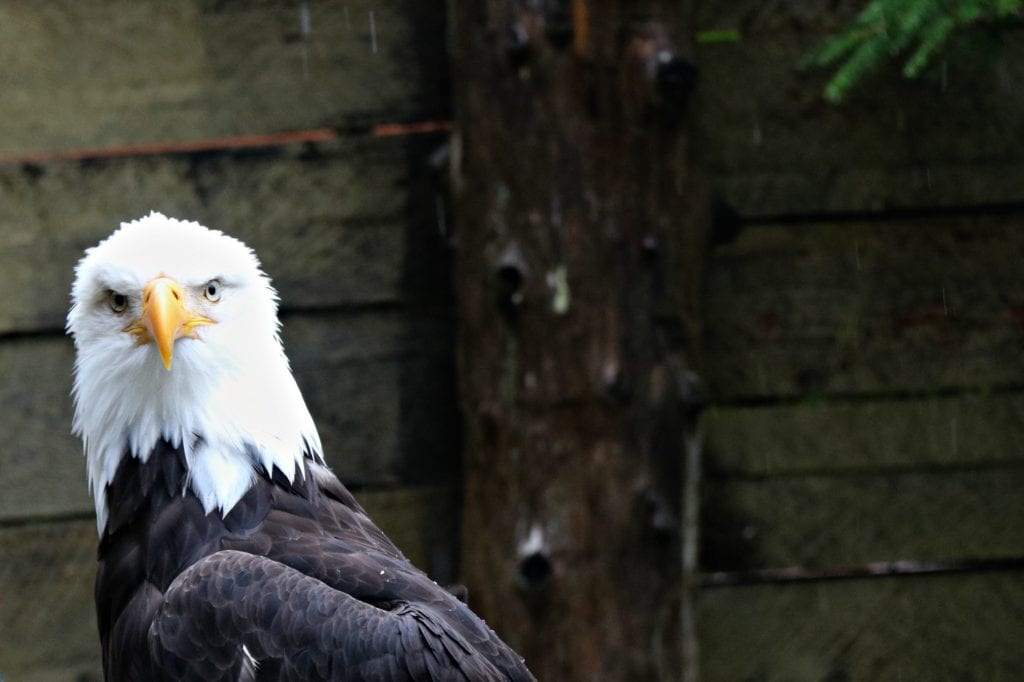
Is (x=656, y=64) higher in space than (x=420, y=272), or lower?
higher

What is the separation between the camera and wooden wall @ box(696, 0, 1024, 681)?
320cm

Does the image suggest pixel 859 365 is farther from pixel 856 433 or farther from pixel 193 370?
pixel 193 370

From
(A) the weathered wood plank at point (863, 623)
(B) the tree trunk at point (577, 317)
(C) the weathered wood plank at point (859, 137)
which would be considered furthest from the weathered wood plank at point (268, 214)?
(A) the weathered wood plank at point (863, 623)

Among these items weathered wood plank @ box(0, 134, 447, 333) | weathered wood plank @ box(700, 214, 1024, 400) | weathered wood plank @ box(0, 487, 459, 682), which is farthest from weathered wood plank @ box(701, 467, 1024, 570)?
weathered wood plank @ box(0, 134, 447, 333)

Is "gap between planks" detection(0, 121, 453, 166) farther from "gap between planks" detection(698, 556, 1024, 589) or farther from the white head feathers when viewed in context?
"gap between planks" detection(698, 556, 1024, 589)

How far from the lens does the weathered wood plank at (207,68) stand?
315 centimetres

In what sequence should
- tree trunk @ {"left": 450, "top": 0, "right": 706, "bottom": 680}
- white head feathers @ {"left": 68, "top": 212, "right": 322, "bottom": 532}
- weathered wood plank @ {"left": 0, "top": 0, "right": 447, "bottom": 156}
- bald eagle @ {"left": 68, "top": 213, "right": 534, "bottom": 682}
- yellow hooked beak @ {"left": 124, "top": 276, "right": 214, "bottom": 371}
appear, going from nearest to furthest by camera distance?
1. bald eagle @ {"left": 68, "top": 213, "right": 534, "bottom": 682}
2. yellow hooked beak @ {"left": 124, "top": 276, "right": 214, "bottom": 371}
3. white head feathers @ {"left": 68, "top": 212, "right": 322, "bottom": 532}
4. tree trunk @ {"left": 450, "top": 0, "right": 706, "bottom": 680}
5. weathered wood plank @ {"left": 0, "top": 0, "right": 447, "bottom": 156}

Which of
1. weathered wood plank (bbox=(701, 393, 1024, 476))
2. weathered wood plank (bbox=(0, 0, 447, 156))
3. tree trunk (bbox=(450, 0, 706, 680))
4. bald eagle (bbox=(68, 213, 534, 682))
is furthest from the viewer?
weathered wood plank (bbox=(701, 393, 1024, 476))

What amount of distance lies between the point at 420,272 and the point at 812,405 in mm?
923

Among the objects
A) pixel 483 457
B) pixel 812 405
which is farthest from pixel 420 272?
pixel 812 405

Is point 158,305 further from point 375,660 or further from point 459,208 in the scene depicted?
point 459,208

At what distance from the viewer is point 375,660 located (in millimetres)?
2027

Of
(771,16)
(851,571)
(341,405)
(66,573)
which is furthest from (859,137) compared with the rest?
(66,573)

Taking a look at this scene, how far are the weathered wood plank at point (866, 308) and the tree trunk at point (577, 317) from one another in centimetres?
29
